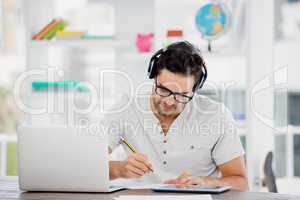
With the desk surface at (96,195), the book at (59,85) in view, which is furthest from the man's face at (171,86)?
the book at (59,85)

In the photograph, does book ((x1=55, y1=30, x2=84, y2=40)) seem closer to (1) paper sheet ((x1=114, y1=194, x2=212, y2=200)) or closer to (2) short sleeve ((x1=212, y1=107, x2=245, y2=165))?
(2) short sleeve ((x1=212, y1=107, x2=245, y2=165))

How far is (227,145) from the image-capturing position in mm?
2484

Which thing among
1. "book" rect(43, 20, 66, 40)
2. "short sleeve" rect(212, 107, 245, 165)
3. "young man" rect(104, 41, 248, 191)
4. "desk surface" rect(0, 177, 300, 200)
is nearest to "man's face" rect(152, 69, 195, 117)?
"young man" rect(104, 41, 248, 191)

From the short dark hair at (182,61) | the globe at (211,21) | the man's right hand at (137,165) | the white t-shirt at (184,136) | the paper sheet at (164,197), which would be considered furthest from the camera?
the globe at (211,21)

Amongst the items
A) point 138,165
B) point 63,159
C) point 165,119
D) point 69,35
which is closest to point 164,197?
point 138,165

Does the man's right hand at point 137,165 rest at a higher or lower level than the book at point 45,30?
lower

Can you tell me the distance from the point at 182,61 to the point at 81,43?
3.99 ft

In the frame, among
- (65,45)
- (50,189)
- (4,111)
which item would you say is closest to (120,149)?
(65,45)

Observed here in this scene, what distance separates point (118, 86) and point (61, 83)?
13.2 inches

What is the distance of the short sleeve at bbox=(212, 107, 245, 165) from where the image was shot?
97.3 inches

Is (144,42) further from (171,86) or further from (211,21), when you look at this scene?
(171,86)

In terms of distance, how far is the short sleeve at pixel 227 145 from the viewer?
2471mm

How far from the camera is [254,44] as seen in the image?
3.25 m

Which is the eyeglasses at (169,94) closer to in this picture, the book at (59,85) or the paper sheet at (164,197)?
the paper sheet at (164,197)
